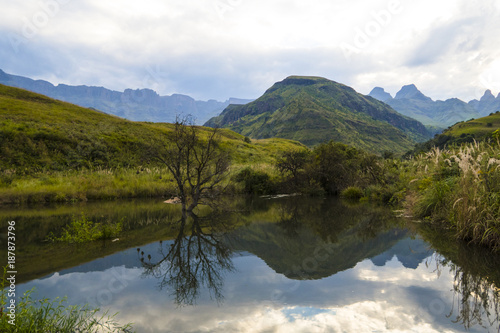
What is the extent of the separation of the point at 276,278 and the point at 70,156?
1296 inches

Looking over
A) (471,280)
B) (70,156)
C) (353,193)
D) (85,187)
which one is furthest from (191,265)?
(70,156)

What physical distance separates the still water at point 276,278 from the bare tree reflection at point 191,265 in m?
0.03

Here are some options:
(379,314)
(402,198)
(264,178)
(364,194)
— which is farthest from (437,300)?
(264,178)

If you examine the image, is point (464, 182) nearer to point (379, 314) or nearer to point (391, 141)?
point (379, 314)

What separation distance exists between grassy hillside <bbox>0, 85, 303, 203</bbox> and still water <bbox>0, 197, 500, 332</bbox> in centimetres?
689

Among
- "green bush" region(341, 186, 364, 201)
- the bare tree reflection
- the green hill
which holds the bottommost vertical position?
the bare tree reflection

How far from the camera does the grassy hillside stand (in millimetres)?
20531

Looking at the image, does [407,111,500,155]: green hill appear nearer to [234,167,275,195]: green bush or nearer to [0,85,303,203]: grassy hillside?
[0,85,303,203]: grassy hillside

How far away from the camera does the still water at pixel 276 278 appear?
397 cm

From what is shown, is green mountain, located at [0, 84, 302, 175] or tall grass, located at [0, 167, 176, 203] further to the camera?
green mountain, located at [0, 84, 302, 175]

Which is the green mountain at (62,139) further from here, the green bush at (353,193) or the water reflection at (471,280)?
the water reflection at (471,280)

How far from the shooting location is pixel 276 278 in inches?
224

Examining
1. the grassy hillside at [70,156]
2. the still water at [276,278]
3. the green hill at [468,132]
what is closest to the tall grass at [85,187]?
the grassy hillside at [70,156]

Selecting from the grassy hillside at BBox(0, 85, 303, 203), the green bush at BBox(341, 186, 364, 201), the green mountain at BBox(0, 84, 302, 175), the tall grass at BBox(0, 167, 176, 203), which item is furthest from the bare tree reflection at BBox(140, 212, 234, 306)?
the green bush at BBox(341, 186, 364, 201)
